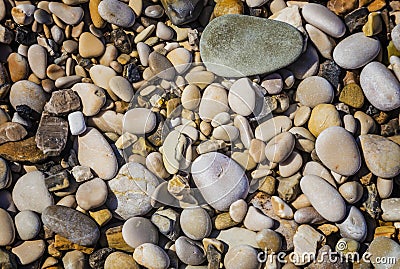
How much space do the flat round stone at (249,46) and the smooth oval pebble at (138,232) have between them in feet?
2.29

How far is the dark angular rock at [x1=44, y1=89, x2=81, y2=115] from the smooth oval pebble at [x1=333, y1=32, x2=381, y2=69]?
1.12 m

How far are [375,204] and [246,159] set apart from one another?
55 centimetres

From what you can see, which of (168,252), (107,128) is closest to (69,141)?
(107,128)

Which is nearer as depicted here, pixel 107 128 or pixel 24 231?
pixel 24 231

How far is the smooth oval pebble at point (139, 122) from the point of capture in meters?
1.96

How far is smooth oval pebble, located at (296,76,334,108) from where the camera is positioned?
6.54ft

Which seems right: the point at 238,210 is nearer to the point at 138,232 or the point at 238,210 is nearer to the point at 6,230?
the point at 138,232

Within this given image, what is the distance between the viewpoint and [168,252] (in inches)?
73.3

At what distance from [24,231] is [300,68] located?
132 cm

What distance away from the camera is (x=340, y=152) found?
1881mm

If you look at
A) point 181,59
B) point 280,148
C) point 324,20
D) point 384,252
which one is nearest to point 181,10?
point 181,59

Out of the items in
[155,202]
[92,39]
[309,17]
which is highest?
[309,17]

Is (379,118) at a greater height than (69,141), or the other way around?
(379,118)

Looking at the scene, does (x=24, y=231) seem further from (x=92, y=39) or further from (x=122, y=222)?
(x=92, y=39)
